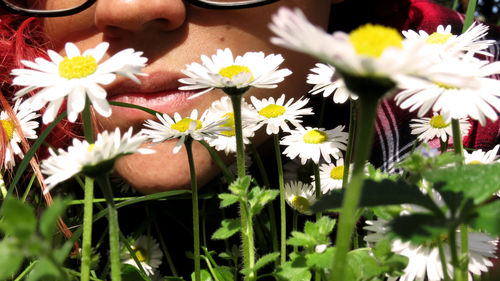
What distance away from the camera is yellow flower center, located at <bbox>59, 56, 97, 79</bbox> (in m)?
0.39

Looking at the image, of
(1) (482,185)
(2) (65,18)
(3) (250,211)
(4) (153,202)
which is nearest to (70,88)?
(3) (250,211)

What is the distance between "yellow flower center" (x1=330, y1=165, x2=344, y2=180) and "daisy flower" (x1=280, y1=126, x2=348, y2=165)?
51 millimetres

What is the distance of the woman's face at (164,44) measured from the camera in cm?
71

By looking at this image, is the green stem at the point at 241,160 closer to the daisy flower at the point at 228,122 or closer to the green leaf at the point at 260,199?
the green leaf at the point at 260,199

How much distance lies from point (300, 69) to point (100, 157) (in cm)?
66

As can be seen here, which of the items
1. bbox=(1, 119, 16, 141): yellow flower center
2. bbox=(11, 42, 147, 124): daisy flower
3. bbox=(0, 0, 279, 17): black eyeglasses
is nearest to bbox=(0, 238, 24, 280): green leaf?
bbox=(11, 42, 147, 124): daisy flower

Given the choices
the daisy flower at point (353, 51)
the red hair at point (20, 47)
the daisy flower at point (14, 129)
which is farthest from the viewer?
the red hair at point (20, 47)

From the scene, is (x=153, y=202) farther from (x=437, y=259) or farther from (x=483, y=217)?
(x=483, y=217)

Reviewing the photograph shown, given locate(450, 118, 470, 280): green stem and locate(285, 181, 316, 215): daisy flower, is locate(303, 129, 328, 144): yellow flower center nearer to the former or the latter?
locate(285, 181, 316, 215): daisy flower

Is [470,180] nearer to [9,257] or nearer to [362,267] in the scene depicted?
[362,267]

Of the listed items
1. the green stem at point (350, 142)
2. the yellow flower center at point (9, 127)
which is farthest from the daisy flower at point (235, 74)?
the yellow flower center at point (9, 127)

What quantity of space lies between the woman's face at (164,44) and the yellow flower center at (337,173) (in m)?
0.22

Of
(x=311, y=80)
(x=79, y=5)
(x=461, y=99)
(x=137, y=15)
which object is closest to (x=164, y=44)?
(x=137, y=15)

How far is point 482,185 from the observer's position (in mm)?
305
